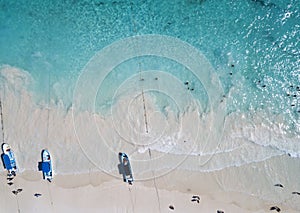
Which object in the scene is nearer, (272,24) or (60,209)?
(60,209)

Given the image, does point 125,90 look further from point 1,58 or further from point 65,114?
point 1,58

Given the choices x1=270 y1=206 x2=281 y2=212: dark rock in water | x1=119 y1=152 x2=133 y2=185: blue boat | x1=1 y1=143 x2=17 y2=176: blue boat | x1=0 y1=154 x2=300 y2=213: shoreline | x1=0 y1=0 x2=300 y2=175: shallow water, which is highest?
x1=0 y1=0 x2=300 y2=175: shallow water

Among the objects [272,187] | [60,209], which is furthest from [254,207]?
[60,209]

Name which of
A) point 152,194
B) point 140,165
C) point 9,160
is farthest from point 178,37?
point 9,160

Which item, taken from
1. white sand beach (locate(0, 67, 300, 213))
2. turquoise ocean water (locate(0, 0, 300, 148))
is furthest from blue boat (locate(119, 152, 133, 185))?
turquoise ocean water (locate(0, 0, 300, 148))

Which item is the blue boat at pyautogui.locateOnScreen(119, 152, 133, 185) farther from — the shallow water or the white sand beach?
the shallow water

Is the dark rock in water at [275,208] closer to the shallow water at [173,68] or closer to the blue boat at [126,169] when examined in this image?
the shallow water at [173,68]
